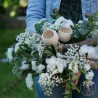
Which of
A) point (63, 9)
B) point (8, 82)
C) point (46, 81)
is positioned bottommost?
point (46, 81)

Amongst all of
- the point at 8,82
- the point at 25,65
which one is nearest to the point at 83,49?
the point at 25,65

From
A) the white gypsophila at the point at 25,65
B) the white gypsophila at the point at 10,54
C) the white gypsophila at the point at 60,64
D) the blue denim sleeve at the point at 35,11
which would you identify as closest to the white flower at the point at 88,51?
the white gypsophila at the point at 60,64

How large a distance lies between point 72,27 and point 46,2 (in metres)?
0.43

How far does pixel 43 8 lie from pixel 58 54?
2.09 feet

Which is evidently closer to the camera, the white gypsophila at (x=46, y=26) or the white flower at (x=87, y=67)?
the white flower at (x=87, y=67)

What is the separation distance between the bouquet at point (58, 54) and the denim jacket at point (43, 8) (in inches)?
9.6

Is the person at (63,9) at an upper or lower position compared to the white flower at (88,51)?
upper

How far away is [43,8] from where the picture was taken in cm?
358

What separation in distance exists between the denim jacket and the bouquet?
0.80 feet

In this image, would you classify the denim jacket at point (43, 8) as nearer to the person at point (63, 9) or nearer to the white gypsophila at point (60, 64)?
the person at point (63, 9)

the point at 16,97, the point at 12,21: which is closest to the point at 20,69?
the point at 16,97

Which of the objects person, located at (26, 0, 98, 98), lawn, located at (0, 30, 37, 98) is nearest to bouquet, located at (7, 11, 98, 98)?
person, located at (26, 0, 98, 98)

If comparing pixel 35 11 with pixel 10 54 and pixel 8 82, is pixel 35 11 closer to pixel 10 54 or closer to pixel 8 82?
pixel 10 54

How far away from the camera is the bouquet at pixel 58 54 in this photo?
3020mm
